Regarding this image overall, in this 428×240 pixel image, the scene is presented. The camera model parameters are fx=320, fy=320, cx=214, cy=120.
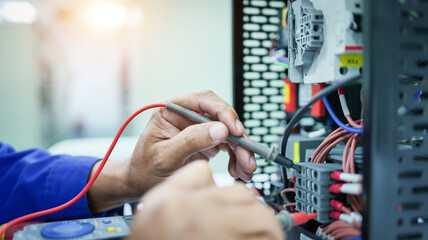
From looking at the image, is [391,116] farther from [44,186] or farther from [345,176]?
[44,186]

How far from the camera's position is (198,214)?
237mm

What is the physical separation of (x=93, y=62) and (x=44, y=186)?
1.35 metres

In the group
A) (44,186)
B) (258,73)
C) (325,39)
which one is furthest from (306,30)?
(44,186)

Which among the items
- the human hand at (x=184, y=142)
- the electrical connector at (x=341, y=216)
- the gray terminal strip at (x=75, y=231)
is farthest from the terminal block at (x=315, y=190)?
the gray terminal strip at (x=75, y=231)

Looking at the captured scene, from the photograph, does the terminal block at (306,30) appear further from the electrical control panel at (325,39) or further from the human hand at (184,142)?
the human hand at (184,142)

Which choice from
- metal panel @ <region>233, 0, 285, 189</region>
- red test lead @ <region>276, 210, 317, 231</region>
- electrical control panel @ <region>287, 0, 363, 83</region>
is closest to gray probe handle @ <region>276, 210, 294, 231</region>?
red test lead @ <region>276, 210, 317, 231</region>

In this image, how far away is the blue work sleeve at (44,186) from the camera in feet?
2.21

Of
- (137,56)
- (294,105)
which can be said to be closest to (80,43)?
(137,56)

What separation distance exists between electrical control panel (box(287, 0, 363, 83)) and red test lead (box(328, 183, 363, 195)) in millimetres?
153

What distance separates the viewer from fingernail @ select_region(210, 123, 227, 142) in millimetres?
488

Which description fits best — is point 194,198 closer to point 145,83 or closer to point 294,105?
point 294,105

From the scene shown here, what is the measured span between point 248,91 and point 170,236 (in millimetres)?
593

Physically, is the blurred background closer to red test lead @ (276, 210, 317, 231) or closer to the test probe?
the test probe

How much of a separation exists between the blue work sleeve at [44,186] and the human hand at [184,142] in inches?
4.7
